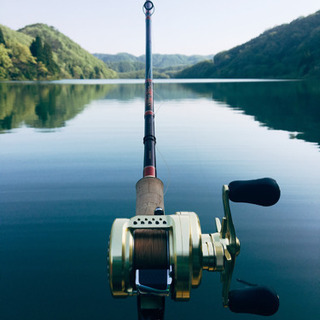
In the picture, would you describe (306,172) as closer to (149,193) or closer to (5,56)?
(149,193)

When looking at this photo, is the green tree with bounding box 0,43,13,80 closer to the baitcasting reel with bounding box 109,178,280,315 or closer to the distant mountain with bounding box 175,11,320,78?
the distant mountain with bounding box 175,11,320,78

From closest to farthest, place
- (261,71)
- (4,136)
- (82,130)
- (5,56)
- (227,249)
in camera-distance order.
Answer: (227,249) < (4,136) < (82,130) < (5,56) < (261,71)

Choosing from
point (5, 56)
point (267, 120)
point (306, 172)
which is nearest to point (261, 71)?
point (5, 56)

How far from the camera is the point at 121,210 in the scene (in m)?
6.26

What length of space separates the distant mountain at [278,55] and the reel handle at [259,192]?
467 feet

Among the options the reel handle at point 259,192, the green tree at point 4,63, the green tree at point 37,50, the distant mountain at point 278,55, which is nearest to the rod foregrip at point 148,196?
the reel handle at point 259,192

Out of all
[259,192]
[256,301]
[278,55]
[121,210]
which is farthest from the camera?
[278,55]

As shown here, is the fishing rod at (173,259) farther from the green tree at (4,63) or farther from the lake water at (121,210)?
the green tree at (4,63)

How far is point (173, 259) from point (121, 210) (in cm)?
433

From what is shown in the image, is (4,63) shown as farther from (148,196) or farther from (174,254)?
(174,254)

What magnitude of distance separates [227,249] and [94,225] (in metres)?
3.57

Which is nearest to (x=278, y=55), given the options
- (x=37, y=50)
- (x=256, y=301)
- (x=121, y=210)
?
(x=37, y=50)

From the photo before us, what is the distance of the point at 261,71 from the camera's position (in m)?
161

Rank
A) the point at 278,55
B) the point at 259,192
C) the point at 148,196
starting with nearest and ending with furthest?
the point at 259,192 < the point at 148,196 < the point at 278,55
